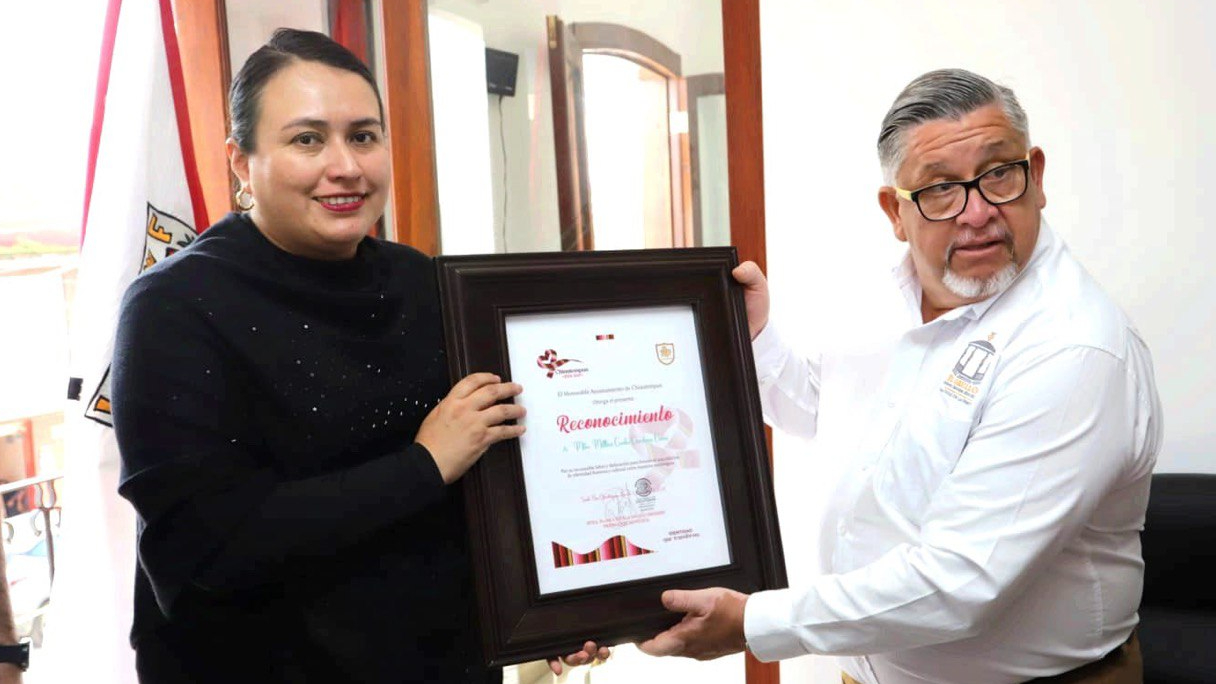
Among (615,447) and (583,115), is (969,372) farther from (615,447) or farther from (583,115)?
(583,115)

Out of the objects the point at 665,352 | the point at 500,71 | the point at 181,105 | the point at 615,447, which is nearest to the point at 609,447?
the point at 615,447

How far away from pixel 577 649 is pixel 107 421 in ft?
4.55

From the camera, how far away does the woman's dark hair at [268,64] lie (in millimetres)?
1444

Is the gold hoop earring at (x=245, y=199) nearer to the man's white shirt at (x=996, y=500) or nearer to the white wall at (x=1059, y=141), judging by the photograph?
the man's white shirt at (x=996, y=500)

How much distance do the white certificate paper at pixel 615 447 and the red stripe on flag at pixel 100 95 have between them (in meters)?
1.43

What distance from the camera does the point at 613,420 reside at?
5.20 feet

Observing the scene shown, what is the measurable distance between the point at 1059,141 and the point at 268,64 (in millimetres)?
1928

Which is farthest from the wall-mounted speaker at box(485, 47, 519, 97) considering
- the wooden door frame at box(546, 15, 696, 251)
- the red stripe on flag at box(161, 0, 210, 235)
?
the red stripe on flag at box(161, 0, 210, 235)

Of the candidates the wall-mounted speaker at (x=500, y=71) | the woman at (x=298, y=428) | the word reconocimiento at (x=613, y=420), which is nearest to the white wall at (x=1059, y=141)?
the wall-mounted speaker at (x=500, y=71)

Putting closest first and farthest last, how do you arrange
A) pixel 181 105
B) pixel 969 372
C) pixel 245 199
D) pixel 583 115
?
pixel 969 372 < pixel 245 199 < pixel 181 105 < pixel 583 115

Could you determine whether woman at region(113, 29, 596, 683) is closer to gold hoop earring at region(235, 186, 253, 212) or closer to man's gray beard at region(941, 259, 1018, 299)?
gold hoop earring at region(235, 186, 253, 212)

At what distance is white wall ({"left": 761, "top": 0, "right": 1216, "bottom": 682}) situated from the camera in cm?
241

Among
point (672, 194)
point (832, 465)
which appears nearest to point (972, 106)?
point (832, 465)

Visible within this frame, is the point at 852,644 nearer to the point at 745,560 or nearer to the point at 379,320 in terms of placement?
the point at 745,560
